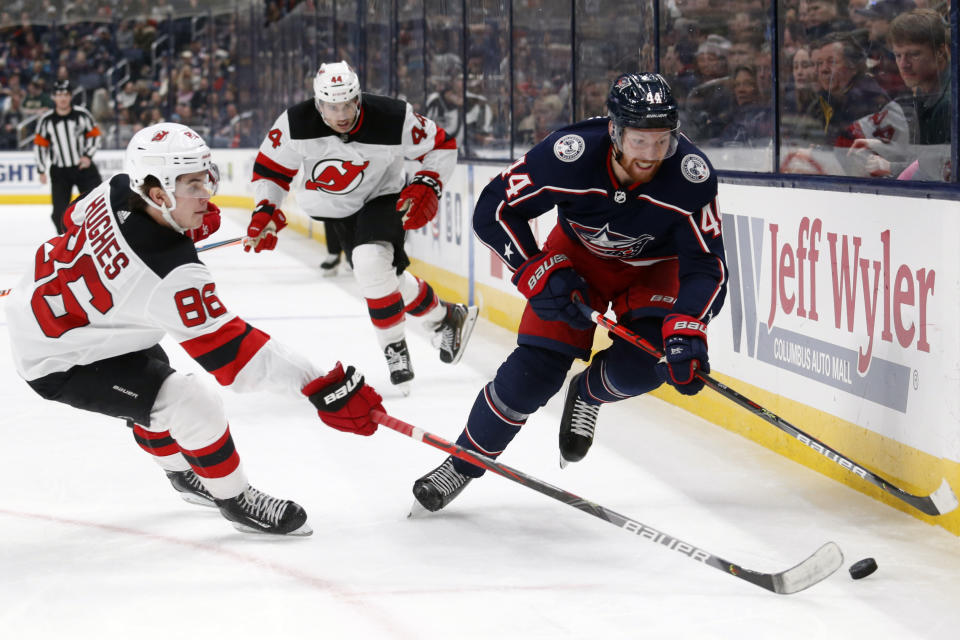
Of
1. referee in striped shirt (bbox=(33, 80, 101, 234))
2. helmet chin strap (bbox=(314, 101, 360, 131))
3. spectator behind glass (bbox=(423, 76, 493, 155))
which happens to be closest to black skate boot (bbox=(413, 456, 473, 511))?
helmet chin strap (bbox=(314, 101, 360, 131))

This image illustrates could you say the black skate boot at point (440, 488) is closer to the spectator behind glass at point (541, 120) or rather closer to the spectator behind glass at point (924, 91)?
the spectator behind glass at point (924, 91)

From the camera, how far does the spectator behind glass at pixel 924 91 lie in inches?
120

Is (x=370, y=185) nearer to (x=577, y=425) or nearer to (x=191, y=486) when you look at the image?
(x=577, y=425)

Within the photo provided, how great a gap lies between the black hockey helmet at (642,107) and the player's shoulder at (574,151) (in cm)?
14

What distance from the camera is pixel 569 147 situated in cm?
283

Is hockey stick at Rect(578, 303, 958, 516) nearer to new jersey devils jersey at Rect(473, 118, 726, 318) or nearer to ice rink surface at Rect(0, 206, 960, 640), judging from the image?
ice rink surface at Rect(0, 206, 960, 640)

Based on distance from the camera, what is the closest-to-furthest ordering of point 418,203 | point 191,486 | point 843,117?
point 191,486 → point 843,117 → point 418,203

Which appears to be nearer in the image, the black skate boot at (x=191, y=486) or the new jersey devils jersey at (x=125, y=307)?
the new jersey devils jersey at (x=125, y=307)

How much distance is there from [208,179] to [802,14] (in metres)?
2.05

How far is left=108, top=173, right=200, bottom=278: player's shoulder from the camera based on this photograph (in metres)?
2.49

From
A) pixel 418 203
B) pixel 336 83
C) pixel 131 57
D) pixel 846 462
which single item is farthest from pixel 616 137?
pixel 131 57

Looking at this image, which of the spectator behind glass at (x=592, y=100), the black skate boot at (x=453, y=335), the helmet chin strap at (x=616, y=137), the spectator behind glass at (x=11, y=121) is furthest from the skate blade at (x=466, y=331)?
the spectator behind glass at (x=11, y=121)

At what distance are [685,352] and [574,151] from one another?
1.75 feet

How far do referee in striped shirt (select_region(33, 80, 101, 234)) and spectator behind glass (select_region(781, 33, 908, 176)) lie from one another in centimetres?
669
